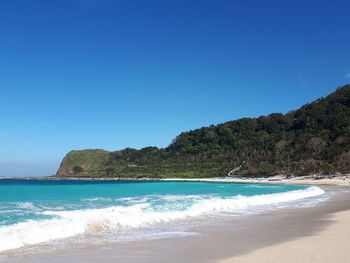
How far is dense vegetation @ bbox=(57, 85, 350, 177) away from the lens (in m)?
92.2

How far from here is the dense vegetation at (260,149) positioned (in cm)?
9225

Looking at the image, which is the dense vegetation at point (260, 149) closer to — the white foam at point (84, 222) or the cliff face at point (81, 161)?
the cliff face at point (81, 161)

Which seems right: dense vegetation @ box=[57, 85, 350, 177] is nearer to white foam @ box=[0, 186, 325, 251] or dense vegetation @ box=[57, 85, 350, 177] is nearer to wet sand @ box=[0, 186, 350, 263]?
white foam @ box=[0, 186, 325, 251]

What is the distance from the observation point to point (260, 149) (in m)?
119

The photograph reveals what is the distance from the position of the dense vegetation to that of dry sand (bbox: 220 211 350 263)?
2752 inches

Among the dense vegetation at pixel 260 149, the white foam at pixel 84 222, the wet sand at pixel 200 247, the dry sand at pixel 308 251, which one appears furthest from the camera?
the dense vegetation at pixel 260 149

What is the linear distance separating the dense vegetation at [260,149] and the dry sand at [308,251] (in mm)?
69901

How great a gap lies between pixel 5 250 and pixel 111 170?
459 ft

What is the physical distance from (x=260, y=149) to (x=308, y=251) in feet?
373

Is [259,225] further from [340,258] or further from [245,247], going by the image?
[340,258]

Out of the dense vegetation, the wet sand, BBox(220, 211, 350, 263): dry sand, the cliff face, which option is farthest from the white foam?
the cliff face

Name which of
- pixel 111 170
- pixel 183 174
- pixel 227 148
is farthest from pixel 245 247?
pixel 111 170

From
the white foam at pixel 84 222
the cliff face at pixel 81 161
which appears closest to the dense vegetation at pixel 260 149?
the cliff face at pixel 81 161

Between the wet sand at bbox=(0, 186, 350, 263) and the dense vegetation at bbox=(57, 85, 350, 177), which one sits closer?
the wet sand at bbox=(0, 186, 350, 263)
